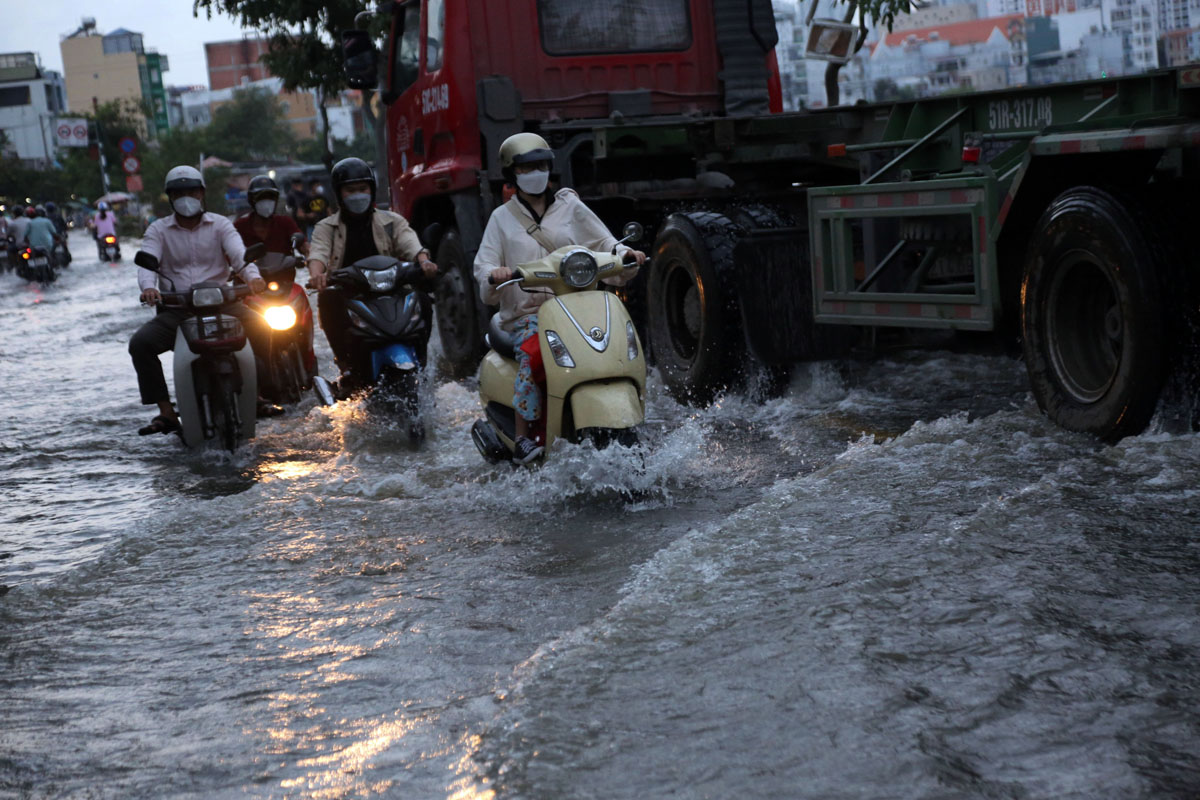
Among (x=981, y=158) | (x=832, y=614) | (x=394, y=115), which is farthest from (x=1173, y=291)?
(x=394, y=115)

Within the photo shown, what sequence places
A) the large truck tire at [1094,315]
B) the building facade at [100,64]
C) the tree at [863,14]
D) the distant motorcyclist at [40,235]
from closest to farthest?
the large truck tire at [1094,315] < the tree at [863,14] < the distant motorcyclist at [40,235] < the building facade at [100,64]

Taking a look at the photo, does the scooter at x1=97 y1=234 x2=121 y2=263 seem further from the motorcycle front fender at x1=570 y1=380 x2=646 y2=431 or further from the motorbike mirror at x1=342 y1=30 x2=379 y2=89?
the motorcycle front fender at x1=570 y1=380 x2=646 y2=431

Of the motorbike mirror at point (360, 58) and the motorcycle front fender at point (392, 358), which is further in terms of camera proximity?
the motorbike mirror at point (360, 58)

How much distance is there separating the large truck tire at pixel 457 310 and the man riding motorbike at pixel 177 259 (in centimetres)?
197

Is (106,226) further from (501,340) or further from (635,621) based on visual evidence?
(635,621)

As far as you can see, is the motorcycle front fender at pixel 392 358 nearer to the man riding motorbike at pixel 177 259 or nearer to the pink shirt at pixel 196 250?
the man riding motorbike at pixel 177 259

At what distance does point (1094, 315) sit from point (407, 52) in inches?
251

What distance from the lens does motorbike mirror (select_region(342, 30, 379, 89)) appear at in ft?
35.3

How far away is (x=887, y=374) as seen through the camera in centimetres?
A: 929

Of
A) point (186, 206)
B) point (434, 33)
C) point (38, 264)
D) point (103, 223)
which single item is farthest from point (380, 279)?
point (103, 223)

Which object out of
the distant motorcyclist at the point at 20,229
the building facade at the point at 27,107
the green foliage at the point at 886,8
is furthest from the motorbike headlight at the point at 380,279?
the building facade at the point at 27,107

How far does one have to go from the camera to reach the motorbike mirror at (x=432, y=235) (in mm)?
11016

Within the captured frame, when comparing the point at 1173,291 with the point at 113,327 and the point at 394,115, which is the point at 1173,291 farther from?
the point at 113,327

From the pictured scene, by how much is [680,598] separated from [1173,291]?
2.43m
